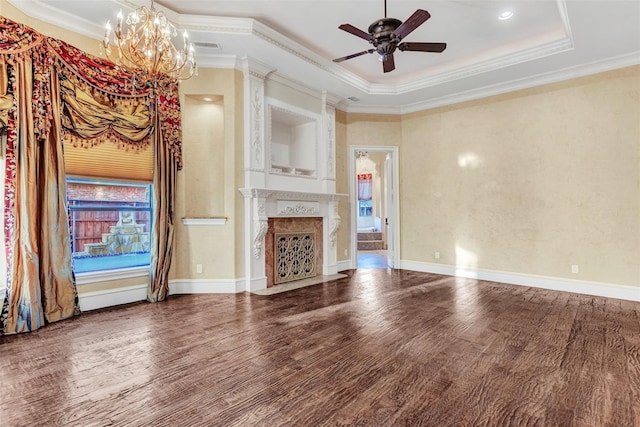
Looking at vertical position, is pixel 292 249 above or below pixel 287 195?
below

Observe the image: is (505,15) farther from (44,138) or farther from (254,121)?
(44,138)

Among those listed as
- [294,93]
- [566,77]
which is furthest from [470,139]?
[294,93]

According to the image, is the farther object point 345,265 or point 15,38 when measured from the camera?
point 345,265

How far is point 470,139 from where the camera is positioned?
578 centimetres

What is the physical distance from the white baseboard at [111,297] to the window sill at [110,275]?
13 centimetres

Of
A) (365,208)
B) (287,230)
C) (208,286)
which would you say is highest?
(365,208)

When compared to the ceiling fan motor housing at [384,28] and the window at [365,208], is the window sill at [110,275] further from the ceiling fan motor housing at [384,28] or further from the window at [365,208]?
the window at [365,208]

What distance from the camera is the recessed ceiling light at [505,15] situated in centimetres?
381

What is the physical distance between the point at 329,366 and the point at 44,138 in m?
3.48

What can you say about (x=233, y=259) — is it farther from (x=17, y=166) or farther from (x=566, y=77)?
(x=566, y=77)

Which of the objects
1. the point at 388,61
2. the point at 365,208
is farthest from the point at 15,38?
the point at 365,208

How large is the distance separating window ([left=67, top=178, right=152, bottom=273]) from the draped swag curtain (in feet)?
1.13

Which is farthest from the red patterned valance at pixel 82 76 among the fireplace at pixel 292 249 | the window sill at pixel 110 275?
the fireplace at pixel 292 249

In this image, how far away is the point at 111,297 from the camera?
3986 mm
